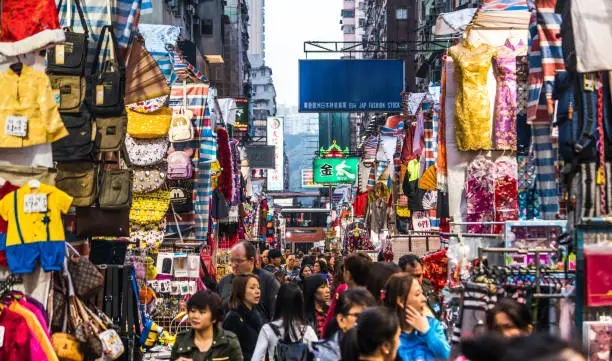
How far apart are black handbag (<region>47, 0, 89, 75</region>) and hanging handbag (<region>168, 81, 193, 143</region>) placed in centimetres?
554

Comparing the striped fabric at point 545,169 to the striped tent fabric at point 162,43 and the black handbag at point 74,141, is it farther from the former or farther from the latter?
the striped tent fabric at point 162,43

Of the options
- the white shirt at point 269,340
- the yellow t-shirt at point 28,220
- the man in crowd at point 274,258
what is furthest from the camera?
the man in crowd at point 274,258

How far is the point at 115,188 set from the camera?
9711 mm

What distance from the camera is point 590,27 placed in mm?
6355

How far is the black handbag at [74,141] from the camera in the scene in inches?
360

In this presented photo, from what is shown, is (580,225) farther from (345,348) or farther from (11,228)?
(11,228)

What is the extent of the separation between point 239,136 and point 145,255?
125 ft

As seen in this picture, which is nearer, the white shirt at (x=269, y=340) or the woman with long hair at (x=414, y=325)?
the woman with long hair at (x=414, y=325)

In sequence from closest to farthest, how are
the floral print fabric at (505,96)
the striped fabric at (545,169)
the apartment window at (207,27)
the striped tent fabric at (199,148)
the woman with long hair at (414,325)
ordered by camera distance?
the woman with long hair at (414,325)
the striped fabric at (545,169)
the floral print fabric at (505,96)
the striped tent fabric at (199,148)
the apartment window at (207,27)

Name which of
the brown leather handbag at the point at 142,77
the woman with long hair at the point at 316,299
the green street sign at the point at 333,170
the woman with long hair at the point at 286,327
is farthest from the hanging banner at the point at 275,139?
the woman with long hair at the point at 286,327

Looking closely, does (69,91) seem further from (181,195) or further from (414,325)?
(181,195)

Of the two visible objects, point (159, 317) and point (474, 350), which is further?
point (159, 317)

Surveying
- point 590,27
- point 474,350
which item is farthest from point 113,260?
point 474,350

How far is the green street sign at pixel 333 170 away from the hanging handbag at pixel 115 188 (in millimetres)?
38895
